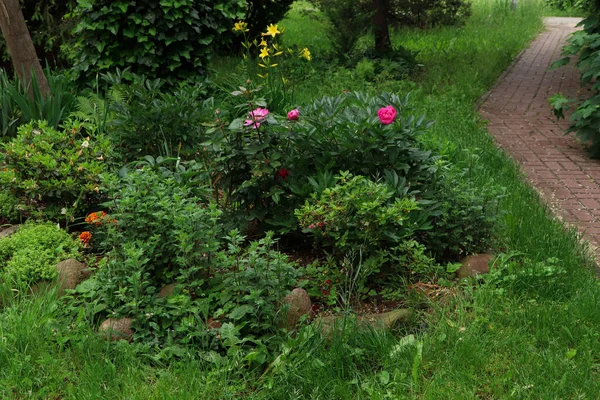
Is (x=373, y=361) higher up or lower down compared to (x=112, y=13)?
lower down

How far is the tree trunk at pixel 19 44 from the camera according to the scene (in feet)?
18.6

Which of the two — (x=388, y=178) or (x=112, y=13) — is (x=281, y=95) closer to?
(x=112, y=13)

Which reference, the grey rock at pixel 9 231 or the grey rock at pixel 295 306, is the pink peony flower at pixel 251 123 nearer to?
the grey rock at pixel 295 306

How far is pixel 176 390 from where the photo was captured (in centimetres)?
278

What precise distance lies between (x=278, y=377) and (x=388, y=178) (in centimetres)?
145

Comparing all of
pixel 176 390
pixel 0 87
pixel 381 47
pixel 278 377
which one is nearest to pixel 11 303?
pixel 176 390

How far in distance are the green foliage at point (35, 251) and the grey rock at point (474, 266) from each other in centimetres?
219

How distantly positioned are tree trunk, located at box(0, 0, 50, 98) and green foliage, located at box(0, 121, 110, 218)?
153 cm

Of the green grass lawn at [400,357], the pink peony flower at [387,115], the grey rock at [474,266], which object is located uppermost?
the pink peony flower at [387,115]

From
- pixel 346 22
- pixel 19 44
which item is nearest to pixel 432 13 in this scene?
pixel 346 22

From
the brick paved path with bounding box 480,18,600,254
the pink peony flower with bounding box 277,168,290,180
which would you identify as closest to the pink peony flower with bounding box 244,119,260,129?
the pink peony flower with bounding box 277,168,290,180

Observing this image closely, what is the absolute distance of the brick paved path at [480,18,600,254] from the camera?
5402 millimetres

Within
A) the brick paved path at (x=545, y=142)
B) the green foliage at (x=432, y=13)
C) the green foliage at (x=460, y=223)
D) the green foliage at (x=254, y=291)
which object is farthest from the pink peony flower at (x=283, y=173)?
the green foliage at (x=432, y=13)

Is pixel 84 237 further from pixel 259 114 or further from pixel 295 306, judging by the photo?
pixel 295 306
